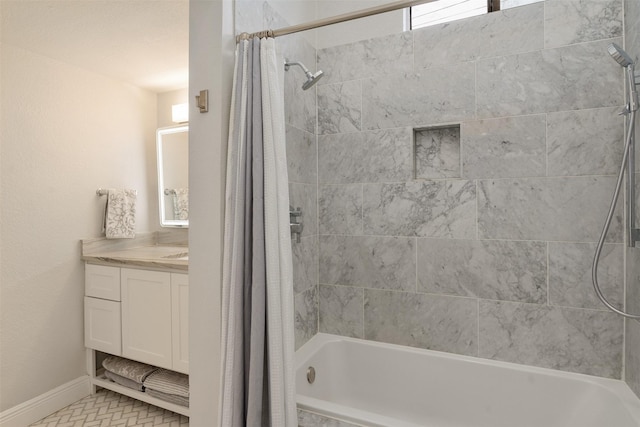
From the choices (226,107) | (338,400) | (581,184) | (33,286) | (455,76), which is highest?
(455,76)

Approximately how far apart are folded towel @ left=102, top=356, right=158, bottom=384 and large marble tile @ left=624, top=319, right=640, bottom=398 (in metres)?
2.64

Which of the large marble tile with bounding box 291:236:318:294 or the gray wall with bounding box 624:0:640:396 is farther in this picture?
the large marble tile with bounding box 291:236:318:294

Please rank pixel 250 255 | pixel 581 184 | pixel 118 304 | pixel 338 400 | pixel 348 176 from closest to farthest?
pixel 250 255
pixel 581 184
pixel 338 400
pixel 348 176
pixel 118 304

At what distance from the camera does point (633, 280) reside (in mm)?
1415

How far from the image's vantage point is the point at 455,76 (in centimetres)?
182

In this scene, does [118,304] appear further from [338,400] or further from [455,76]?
[455,76]

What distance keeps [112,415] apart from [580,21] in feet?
11.5

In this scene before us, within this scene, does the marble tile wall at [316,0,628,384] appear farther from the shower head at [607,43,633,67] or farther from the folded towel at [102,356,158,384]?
the folded towel at [102,356,158,384]

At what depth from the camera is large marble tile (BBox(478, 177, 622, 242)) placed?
1566 millimetres

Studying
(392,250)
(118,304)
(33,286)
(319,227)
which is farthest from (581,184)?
(33,286)

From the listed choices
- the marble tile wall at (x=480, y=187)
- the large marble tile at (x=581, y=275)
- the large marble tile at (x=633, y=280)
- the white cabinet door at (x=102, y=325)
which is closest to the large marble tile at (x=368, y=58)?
the marble tile wall at (x=480, y=187)

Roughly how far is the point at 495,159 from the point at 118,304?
2523 millimetres

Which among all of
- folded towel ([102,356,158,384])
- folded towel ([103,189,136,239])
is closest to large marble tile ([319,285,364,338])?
folded towel ([102,356,158,384])

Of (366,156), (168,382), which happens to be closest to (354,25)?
(366,156)
